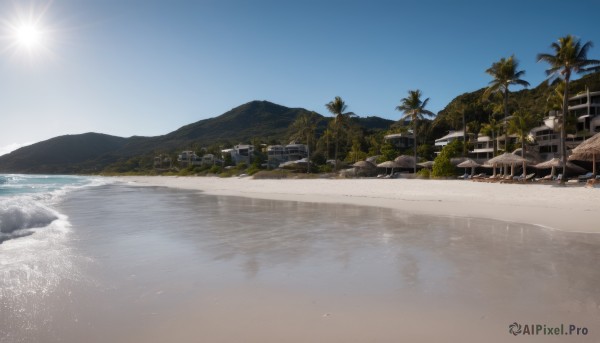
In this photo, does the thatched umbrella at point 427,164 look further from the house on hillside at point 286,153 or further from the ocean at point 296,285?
the house on hillside at point 286,153

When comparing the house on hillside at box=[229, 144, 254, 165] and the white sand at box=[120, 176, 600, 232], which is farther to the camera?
the house on hillside at box=[229, 144, 254, 165]

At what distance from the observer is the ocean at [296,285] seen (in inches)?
151

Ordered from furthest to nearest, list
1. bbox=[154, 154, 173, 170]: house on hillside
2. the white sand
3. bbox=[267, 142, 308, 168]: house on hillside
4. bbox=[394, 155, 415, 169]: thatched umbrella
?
bbox=[154, 154, 173, 170]: house on hillside → bbox=[267, 142, 308, 168]: house on hillside → bbox=[394, 155, 415, 169]: thatched umbrella → the white sand

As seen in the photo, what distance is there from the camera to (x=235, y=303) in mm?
4605

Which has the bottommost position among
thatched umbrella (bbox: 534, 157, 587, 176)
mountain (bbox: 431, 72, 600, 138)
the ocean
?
the ocean

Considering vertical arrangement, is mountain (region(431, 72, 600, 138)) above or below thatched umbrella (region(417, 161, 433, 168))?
above

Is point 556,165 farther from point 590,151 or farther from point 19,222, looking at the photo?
point 19,222

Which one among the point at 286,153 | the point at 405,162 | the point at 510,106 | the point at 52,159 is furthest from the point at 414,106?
the point at 52,159

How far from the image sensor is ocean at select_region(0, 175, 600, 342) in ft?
12.6

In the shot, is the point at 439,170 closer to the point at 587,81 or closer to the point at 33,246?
A: the point at 33,246

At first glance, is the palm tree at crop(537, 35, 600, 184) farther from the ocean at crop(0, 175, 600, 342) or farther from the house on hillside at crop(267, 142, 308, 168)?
the house on hillside at crop(267, 142, 308, 168)

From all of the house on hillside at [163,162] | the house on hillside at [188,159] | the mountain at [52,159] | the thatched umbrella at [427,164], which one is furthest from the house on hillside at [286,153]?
the mountain at [52,159]

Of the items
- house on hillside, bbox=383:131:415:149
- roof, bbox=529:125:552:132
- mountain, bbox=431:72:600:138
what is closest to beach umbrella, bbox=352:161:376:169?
house on hillside, bbox=383:131:415:149

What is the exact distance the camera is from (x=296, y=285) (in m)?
5.35
